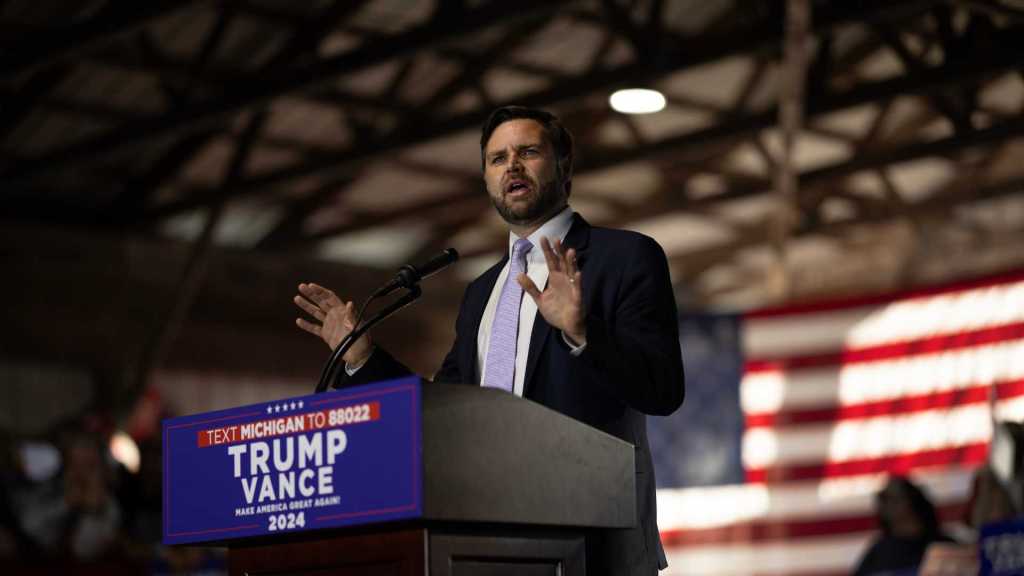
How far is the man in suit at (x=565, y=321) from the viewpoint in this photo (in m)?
2.10

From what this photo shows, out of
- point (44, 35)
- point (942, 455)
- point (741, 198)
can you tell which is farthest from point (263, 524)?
point (741, 198)

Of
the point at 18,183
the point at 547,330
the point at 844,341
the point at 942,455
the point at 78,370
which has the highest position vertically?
the point at 18,183

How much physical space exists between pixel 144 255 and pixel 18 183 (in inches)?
71.8

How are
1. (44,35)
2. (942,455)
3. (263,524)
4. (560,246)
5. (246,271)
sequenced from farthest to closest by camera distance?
1. (246,271)
2. (44,35)
3. (942,455)
4. (560,246)
5. (263,524)

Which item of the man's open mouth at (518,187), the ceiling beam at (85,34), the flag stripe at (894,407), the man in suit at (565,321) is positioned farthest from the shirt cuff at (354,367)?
the ceiling beam at (85,34)

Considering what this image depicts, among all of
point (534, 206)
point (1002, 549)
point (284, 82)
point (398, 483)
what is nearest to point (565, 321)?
point (534, 206)

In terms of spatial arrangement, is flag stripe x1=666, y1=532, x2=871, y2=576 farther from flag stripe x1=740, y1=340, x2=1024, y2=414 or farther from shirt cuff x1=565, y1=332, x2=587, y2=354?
shirt cuff x1=565, y1=332, x2=587, y2=354

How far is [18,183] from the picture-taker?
1004 cm

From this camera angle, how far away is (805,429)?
7.27m

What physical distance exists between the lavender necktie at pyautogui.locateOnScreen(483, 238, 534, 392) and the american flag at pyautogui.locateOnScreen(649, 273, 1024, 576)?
16.1 feet

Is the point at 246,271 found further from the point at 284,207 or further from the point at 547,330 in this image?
the point at 547,330

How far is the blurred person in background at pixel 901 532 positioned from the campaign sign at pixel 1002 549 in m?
2.08

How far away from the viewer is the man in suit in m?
2.10

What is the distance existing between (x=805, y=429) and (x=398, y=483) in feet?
18.5
